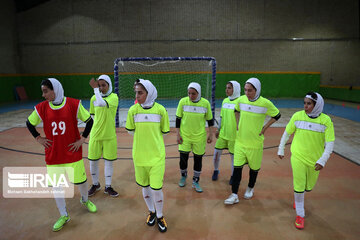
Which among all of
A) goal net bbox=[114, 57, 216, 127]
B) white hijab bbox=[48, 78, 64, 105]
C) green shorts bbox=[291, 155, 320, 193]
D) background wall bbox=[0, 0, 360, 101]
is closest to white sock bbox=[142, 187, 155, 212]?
white hijab bbox=[48, 78, 64, 105]

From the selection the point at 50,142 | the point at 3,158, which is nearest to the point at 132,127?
the point at 50,142

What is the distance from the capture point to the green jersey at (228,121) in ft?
14.6

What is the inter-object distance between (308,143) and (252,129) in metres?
0.82

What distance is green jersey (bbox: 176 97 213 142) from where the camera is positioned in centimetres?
421

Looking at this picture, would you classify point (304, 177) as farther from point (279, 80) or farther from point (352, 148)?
point (279, 80)

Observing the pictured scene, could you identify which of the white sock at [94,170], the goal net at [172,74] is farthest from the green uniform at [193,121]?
the goal net at [172,74]

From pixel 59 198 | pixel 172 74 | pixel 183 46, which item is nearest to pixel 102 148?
pixel 59 198

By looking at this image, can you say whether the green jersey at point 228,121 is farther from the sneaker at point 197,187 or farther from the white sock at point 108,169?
the white sock at point 108,169

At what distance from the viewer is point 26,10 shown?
18531 millimetres

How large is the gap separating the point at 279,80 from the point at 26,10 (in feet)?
67.1

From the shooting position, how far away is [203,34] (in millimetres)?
18219

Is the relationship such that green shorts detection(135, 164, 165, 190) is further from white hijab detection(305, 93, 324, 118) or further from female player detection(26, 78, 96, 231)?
white hijab detection(305, 93, 324, 118)

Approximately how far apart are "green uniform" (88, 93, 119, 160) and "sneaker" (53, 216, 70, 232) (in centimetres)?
101

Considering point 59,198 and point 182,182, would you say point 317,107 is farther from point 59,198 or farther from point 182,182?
point 59,198
